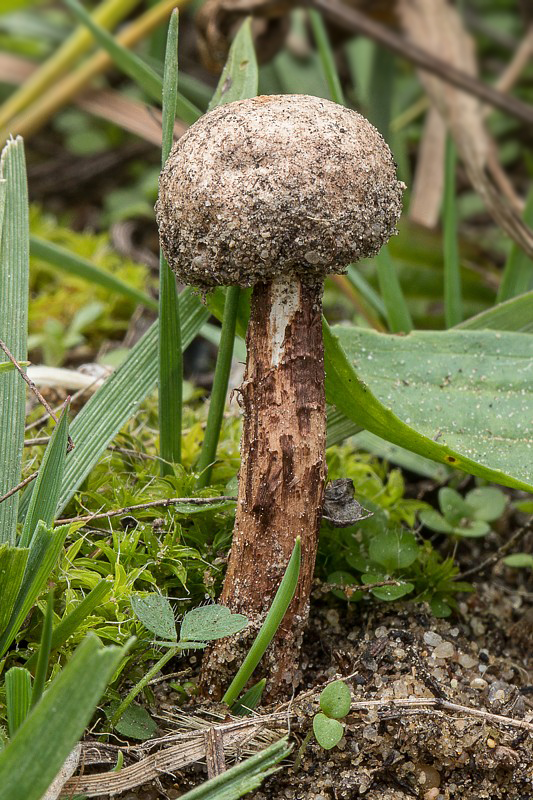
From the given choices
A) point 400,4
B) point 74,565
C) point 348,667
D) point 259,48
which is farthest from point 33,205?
point 348,667

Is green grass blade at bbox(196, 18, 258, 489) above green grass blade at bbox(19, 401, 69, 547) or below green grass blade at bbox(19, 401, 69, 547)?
above

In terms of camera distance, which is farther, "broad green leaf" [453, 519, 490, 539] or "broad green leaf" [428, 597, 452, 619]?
"broad green leaf" [453, 519, 490, 539]

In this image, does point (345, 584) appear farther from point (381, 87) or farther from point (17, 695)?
point (381, 87)

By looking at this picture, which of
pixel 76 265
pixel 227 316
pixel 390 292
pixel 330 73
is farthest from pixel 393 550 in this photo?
pixel 330 73

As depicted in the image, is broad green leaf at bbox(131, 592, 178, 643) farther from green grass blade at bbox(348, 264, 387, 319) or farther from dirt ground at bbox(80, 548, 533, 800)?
green grass blade at bbox(348, 264, 387, 319)

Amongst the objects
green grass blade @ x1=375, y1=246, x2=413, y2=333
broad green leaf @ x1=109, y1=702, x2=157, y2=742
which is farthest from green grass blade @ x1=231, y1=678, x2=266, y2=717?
green grass blade @ x1=375, y1=246, x2=413, y2=333

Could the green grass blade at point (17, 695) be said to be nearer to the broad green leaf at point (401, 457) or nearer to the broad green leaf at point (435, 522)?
the broad green leaf at point (435, 522)

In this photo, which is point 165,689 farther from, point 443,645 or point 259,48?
point 259,48
